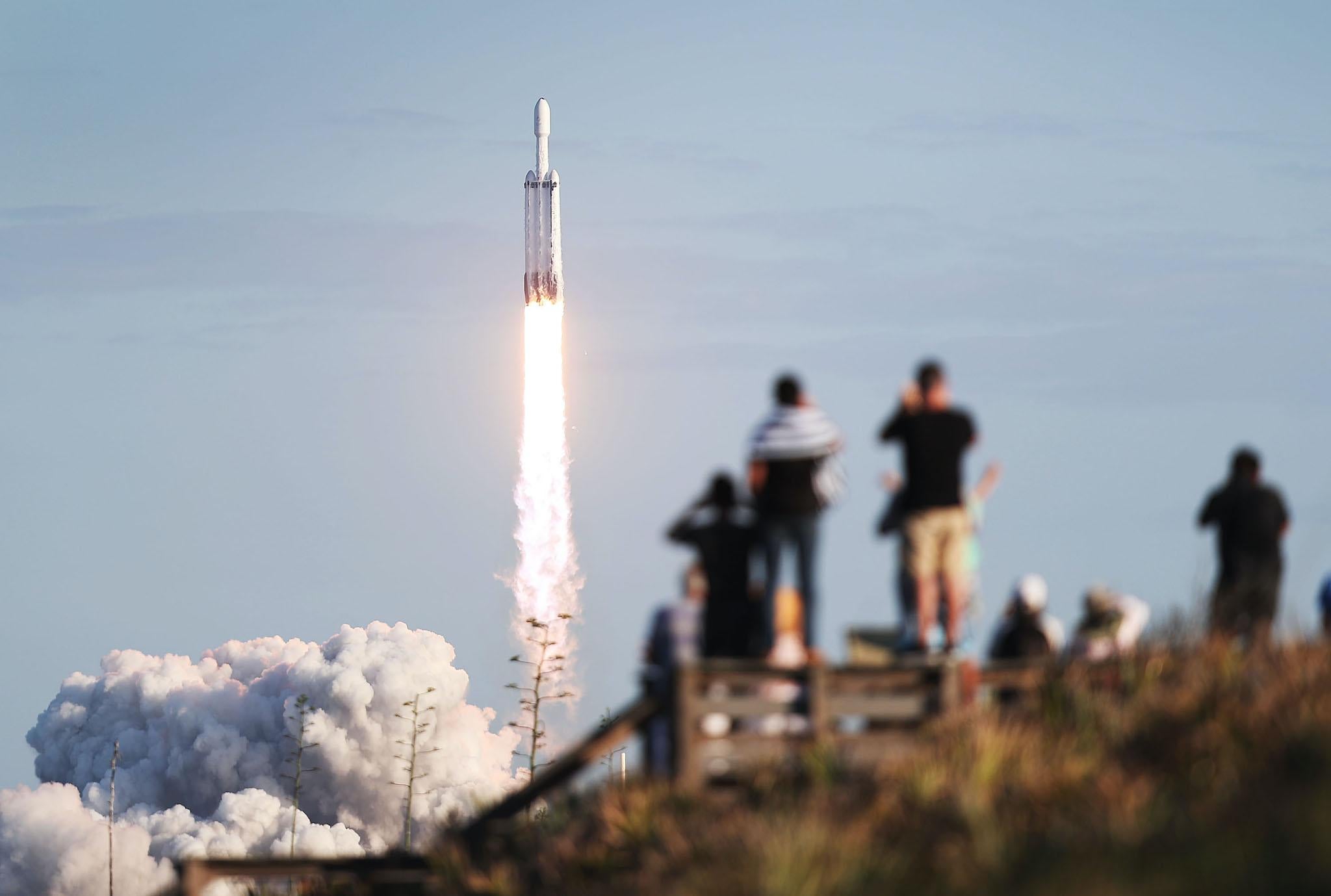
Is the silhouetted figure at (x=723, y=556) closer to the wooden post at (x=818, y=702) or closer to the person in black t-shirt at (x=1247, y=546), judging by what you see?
the wooden post at (x=818, y=702)

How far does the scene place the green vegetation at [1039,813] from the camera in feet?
53.7

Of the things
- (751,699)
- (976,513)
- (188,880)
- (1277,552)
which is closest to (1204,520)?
(1277,552)

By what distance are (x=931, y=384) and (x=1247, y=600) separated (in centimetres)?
501

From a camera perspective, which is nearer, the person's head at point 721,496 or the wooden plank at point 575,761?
the person's head at point 721,496

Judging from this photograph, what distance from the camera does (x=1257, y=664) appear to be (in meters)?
21.9

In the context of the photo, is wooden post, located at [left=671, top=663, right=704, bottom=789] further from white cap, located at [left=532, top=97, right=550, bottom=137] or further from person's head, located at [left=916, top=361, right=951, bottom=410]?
white cap, located at [left=532, top=97, right=550, bottom=137]

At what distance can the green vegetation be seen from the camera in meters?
16.4

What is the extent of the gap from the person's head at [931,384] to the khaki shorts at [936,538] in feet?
3.34

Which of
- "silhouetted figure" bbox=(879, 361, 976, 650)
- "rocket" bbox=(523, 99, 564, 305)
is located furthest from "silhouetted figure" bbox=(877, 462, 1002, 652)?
"rocket" bbox=(523, 99, 564, 305)

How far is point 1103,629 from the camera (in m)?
22.4

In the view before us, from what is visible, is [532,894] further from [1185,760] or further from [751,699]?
[1185,760]

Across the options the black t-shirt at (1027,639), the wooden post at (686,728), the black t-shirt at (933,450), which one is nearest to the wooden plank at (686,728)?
the wooden post at (686,728)

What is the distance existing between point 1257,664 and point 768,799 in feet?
18.1

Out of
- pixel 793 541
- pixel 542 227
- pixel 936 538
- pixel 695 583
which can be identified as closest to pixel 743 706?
pixel 695 583
